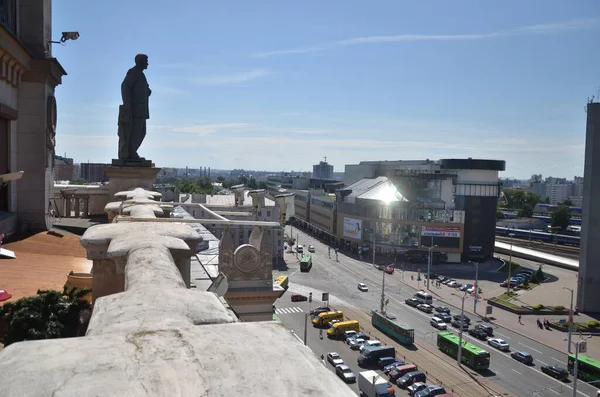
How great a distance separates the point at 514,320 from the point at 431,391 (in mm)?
21276

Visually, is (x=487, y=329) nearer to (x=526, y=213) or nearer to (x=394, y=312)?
(x=394, y=312)

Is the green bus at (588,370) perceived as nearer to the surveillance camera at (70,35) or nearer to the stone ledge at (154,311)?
the surveillance camera at (70,35)

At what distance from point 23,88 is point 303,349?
1359cm

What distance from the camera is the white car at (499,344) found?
34.9 meters

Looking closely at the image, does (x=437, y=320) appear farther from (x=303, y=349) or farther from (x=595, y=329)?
(x=303, y=349)

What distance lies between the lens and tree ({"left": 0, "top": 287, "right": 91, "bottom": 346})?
5375 millimetres

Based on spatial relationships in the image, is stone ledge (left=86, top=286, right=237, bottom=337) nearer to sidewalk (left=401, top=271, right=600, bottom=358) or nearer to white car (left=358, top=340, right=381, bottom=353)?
white car (left=358, top=340, right=381, bottom=353)

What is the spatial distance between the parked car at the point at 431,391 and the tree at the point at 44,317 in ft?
78.3

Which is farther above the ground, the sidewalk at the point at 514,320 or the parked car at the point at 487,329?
the parked car at the point at 487,329

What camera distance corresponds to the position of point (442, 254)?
2739 inches

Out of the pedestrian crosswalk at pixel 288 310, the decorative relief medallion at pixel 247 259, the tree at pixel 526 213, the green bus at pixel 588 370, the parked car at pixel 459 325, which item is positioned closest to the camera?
the decorative relief medallion at pixel 247 259

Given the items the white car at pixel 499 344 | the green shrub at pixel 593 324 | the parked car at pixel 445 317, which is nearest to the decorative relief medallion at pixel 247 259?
the white car at pixel 499 344

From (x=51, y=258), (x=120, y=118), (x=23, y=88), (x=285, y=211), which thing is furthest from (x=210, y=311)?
(x=23, y=88)

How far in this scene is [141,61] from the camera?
12.3m
